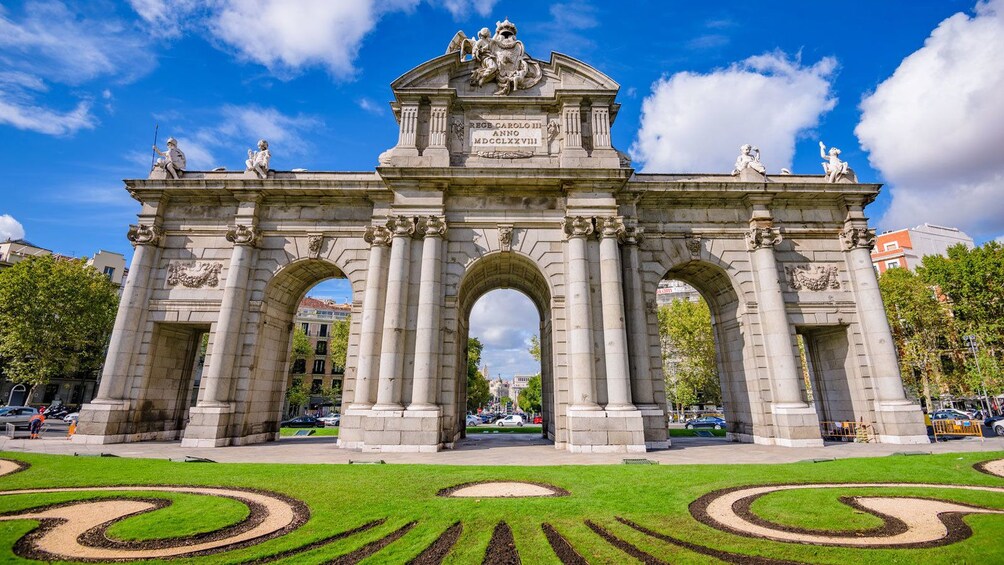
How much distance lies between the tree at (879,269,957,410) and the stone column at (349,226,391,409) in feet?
141

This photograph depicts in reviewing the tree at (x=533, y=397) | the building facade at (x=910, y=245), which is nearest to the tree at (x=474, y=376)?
the tree at (x=533, y=397)

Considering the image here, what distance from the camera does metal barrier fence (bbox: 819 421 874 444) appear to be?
2184 cm

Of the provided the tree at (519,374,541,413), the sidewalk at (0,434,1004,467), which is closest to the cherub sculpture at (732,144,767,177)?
the sidewalk at (0,434,1004,467)

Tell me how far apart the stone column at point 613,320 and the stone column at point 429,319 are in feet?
24.3

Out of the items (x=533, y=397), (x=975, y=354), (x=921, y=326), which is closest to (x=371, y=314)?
(x=921, y=326)

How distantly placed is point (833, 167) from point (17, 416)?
5656cm

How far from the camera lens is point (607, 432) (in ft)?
60.6

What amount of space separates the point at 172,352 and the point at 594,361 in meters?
22.2

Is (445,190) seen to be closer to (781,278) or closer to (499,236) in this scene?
(499,236)

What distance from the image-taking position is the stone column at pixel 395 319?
19281mm

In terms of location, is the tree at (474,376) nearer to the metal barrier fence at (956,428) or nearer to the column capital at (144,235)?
the column capital at (144,235)

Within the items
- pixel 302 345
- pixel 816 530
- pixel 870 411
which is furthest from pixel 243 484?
pixel 302 345

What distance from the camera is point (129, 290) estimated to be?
22484mm

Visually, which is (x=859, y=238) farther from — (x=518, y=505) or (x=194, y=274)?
(x=194, y=274)
